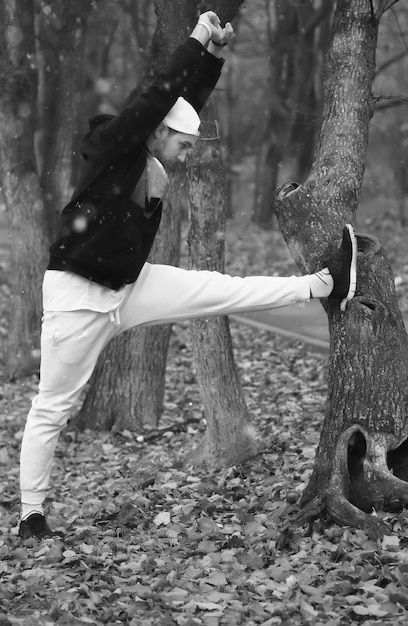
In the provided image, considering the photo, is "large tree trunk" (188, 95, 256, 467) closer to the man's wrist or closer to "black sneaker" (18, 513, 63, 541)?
the man's wrist

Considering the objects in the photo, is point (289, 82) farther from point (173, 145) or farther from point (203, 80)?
point (173, 145)

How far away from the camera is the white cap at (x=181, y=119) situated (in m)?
5.02

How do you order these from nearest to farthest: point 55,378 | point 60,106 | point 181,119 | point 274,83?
point 181,119
point 55,378
point 60,106
point 274,83

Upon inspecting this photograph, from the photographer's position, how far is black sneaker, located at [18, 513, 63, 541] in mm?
5504

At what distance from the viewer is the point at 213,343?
24.7 ft

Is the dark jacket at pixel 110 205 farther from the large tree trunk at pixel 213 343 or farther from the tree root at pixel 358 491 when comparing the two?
the large tree trunk at pixel 213 343

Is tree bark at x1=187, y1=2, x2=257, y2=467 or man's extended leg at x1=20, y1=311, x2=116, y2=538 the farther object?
tree bark at x1=187, y1=2, x2=257, y2=467

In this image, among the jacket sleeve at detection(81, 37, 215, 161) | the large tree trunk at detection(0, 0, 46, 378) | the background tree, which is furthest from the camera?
the background tree

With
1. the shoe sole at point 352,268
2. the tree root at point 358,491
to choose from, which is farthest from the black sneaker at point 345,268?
the tree root at point 358,491

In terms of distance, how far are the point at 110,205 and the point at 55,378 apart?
959 mm

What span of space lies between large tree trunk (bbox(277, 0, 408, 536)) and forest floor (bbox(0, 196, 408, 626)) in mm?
195

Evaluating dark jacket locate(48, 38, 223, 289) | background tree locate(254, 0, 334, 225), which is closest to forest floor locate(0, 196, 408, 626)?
dark jacket locate(48, 38, 223, 289)

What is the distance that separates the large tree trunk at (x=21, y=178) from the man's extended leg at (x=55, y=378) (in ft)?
22.3

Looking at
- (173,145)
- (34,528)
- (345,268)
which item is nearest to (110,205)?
(173,145)
